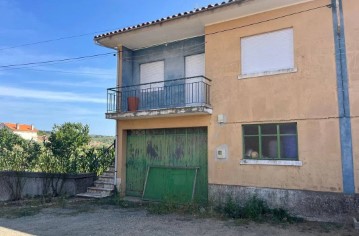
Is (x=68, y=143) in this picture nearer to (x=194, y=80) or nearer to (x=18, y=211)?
(x=18, y=211)

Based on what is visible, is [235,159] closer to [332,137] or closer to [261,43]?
[332,137]

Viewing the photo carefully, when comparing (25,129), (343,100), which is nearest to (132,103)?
(343,100)

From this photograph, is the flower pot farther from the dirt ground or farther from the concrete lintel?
the dirt ground

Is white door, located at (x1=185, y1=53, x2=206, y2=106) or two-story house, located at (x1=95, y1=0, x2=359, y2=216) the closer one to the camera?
two-story house, located at (x1=95, y1=0, x2=359, y2=216)

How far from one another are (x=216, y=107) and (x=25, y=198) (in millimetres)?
8281

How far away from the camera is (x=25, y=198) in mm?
12383

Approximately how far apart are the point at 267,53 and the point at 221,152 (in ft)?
11.3

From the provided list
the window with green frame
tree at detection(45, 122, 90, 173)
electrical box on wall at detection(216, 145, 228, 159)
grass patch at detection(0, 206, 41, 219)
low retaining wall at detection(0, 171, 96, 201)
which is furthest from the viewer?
tree at detection(45, 122, 90, 173)

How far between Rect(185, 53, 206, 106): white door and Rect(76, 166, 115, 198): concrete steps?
4672 mm

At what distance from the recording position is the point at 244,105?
9.98 m

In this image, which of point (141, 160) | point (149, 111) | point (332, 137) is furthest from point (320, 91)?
point (141, 160)

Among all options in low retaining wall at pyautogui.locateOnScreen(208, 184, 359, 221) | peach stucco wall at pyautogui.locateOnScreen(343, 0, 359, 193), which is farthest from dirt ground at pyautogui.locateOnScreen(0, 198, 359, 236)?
peach stucco wall at pyautogui.locateOnScreen(343, 0, 359, 193)

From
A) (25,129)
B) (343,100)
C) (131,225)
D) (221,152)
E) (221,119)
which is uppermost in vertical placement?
(25,129)

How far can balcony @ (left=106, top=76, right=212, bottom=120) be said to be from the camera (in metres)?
10.8
